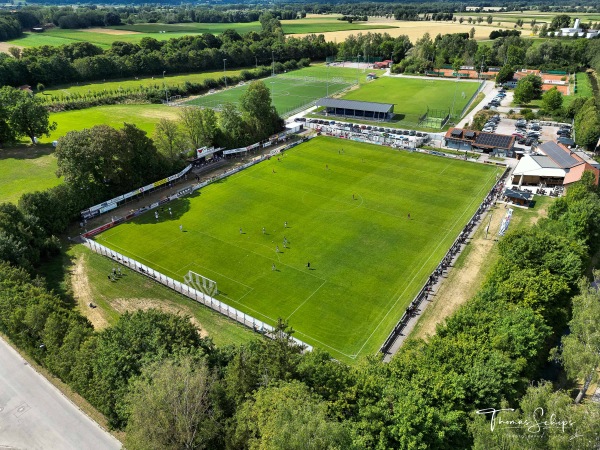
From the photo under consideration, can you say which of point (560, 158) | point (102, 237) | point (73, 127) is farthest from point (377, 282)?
point (73, 127)

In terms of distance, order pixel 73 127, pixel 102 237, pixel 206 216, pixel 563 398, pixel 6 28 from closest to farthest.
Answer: pixel 563 398 → pixel 102 237 → pixel 206 216 → pixel 73 127 → pixel 6 28

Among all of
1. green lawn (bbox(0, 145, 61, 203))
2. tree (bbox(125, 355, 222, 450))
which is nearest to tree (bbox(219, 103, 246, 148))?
green lawn (bbox(0, 145, 61, 203))

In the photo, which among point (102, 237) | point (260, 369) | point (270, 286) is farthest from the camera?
point (102, 237)

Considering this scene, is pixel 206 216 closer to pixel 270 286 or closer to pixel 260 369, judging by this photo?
pixel 270 286

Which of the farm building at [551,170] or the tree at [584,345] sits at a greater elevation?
the tree at [584,345]

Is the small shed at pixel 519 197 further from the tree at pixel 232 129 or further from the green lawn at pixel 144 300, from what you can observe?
the tree at pixel 232 129

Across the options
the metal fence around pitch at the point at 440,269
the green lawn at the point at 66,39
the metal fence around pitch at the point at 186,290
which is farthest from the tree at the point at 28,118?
the green lawn at the point at 66,39

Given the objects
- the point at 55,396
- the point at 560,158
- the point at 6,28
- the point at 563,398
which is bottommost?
the point at 55,396

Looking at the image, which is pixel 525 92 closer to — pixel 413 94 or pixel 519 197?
pixel 413 94
